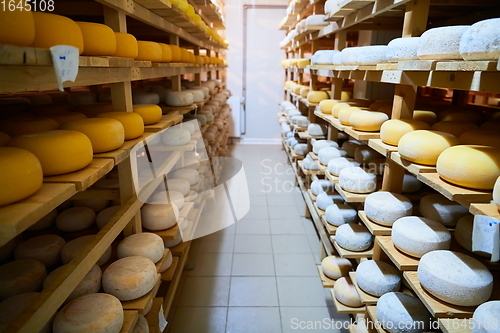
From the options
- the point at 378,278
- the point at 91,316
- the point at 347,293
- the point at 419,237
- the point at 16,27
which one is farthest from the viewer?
the point at 347,293

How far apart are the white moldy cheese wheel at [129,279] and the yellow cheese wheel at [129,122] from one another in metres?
0.64

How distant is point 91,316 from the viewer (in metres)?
1.33

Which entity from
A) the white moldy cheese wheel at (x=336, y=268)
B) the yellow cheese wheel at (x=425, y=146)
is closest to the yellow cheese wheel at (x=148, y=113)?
the yellow cheese wheel at (x=425, y=146)

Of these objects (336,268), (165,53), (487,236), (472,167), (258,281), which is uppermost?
(165,53)

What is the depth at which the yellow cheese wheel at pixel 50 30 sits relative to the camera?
1001mm

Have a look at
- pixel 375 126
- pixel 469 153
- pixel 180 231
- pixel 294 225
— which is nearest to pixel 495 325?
pixel 469 153

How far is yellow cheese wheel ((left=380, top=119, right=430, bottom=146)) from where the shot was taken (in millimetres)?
1653

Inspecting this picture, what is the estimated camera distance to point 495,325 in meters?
1.01

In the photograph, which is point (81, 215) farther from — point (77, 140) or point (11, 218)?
point (11, 218)

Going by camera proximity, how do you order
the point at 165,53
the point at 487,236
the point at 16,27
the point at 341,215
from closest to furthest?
the point at 16,27, the point at 487,236, the point at 165,53, the point at 341,215

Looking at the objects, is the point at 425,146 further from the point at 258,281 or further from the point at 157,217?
the point at 258,281

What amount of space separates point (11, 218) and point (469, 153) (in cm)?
141

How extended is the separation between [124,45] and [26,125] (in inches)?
21.8

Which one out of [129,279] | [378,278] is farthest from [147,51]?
[378,278]
